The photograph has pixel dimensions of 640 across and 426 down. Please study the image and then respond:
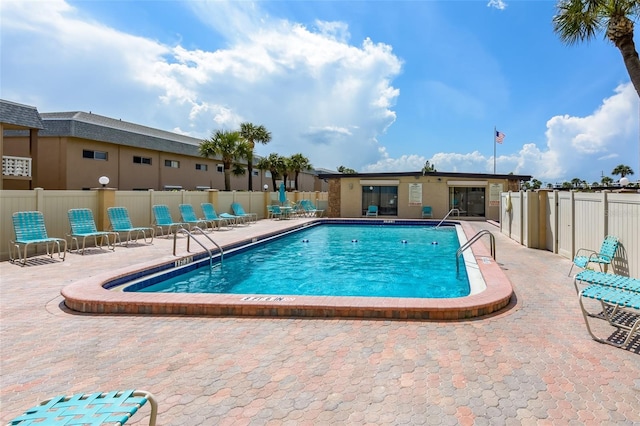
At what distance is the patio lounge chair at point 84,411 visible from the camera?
1.81 m

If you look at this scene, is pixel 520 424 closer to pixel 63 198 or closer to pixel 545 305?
pixel 545 305

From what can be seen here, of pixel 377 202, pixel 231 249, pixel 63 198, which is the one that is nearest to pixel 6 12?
pixel 63 198

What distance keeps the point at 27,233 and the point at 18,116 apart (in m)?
11.0

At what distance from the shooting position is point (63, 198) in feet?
35.4

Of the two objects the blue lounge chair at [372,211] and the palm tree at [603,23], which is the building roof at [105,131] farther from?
the palm tree at [603,23]

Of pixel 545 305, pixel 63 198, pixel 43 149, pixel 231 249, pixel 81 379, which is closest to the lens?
pixel 81 379

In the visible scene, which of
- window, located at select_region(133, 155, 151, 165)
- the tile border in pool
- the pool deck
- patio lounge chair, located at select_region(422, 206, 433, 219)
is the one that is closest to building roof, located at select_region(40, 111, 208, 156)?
window, located at select_region(133, 155, 151, 165)

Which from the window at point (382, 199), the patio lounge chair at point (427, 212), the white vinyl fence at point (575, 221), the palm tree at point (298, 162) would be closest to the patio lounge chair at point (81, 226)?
the white vinyl fence at point (575, 221)

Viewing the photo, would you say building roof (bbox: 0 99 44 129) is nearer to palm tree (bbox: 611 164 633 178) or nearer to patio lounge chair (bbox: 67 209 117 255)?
patio lounge chair (bbox: 67 209 117 255)

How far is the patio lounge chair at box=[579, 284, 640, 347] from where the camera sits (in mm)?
3893

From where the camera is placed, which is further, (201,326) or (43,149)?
(43,149)

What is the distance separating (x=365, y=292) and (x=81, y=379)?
554 cm

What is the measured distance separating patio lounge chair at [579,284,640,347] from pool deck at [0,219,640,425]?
0.56 feet

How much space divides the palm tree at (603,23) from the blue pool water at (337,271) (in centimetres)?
717
